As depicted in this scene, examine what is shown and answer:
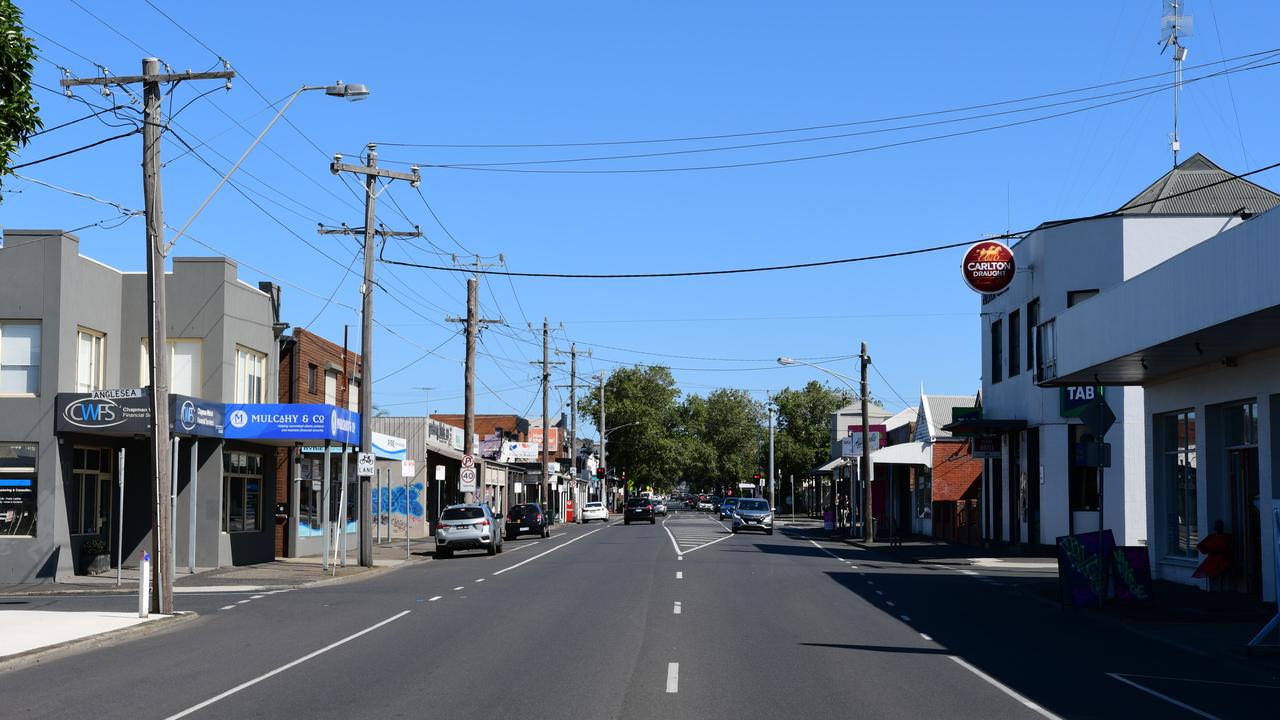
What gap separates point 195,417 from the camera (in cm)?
2995

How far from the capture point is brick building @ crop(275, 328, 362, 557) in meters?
39.2

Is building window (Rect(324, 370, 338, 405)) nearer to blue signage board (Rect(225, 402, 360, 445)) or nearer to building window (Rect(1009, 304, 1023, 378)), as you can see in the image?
blue signage board (Rect(225, 402, 360, 445))

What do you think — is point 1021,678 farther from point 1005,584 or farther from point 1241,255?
point 1005,584

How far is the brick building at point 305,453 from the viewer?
39.2 meters

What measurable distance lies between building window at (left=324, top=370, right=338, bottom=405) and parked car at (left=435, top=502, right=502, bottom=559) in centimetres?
717

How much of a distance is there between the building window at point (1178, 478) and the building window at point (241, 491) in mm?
22949

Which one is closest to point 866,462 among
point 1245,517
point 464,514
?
point 464,514

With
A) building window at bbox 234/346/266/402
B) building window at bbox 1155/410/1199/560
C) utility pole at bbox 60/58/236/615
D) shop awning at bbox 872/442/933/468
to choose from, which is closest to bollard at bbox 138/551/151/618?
utility pole at bbox 60/58/236/615

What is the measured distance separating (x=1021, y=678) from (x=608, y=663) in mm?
4479

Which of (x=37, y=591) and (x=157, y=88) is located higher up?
(x=157, y=88)

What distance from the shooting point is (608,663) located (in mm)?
14406

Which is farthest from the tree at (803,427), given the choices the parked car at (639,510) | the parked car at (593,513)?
the parked car at (639,510)

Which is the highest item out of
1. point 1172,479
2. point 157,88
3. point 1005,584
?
point 157,88

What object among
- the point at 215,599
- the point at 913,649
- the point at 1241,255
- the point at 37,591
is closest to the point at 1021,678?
the point at 913,649
